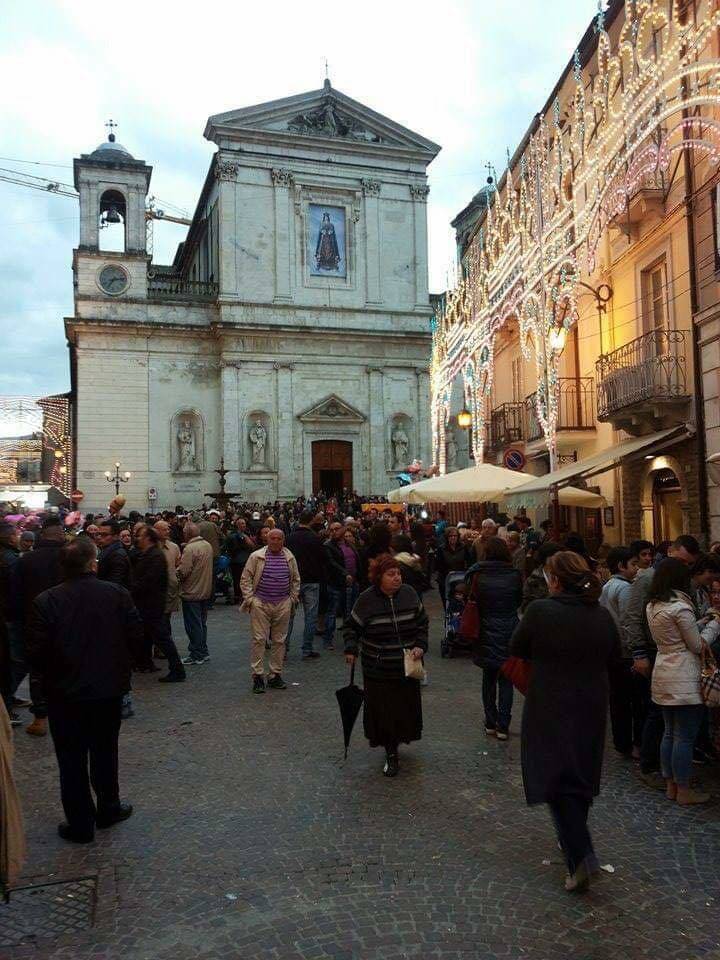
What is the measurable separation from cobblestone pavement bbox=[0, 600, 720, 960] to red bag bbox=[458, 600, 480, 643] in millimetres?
874

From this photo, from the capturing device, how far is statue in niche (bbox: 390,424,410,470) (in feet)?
118

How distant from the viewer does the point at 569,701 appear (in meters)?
4.06

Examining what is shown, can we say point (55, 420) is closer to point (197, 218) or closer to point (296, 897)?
point (197, 218)

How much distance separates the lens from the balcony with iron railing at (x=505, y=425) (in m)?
22.5

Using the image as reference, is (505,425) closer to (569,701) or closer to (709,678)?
(709,678)

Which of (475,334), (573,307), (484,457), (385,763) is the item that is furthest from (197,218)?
(385,763)

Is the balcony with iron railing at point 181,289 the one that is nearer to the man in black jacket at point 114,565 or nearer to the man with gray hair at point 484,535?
the man with gray hair at point 484,535

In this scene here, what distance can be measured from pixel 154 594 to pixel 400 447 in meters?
27.8

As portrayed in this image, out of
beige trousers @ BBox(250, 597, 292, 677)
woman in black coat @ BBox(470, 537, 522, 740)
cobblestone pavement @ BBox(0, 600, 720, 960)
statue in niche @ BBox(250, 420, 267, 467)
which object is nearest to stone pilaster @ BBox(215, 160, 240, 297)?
statue in niche @ BBox(250, 420, 267, 467)

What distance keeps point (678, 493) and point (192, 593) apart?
967cm

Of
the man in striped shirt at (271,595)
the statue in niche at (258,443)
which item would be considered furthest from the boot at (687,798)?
the statue in niche at (258,443)

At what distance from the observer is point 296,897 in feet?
12.9

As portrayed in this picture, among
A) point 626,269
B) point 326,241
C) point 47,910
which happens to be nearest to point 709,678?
point 47,910

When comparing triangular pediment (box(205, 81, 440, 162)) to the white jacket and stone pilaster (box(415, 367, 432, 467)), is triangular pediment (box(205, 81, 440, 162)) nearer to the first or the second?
stone pilaster (box(415, 367, 432, 467))
